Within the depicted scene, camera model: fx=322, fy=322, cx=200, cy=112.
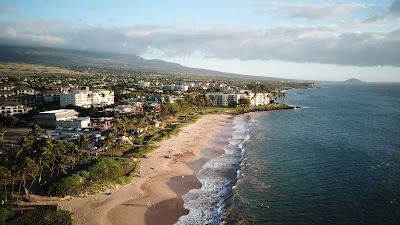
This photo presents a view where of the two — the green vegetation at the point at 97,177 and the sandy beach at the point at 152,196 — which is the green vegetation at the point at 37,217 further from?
the green vegetation at the point at 97,177

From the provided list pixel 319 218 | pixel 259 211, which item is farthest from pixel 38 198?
pixel 319 218

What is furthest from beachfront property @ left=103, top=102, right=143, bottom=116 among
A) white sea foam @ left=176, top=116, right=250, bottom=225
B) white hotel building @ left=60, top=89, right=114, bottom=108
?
white sea foam @ left=176, top=116, right=250, bottom=225

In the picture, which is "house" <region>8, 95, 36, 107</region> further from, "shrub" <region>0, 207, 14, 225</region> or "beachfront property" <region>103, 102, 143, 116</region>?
"shrub" <region>0, 207, 14, 225</region>

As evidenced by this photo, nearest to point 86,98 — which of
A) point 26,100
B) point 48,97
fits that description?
point 48,97

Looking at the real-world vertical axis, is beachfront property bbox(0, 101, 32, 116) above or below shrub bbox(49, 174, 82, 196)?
above

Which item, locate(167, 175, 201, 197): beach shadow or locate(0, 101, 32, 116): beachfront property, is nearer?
locate(167, 175, 201, 197): beach shadow

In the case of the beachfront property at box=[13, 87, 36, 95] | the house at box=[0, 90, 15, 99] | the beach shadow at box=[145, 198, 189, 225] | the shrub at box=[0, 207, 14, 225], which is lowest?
the beach shadow at box=[145, 198, 189, 225]
